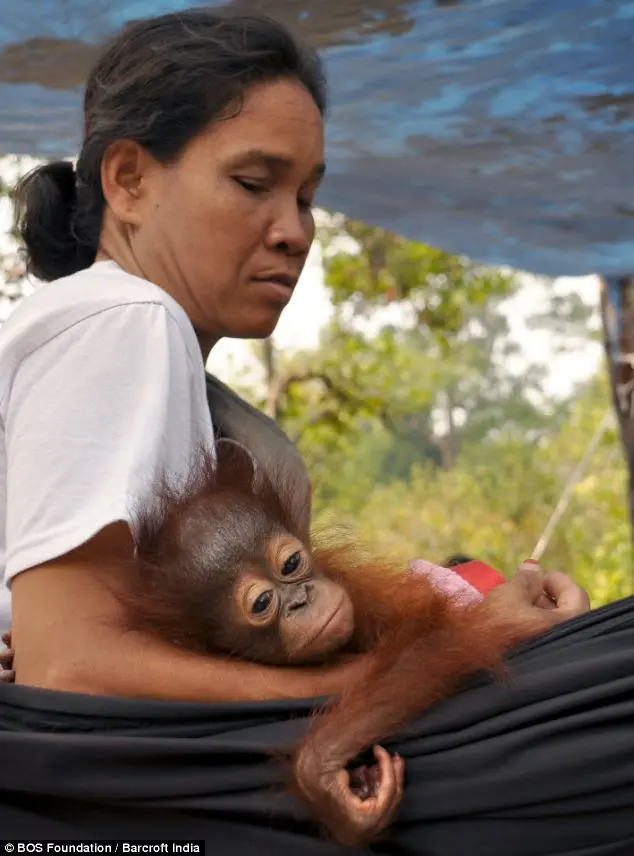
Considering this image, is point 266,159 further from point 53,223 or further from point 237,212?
point 53,223

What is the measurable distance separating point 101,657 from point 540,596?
2.03 feet

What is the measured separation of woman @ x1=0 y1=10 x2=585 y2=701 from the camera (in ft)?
4.24

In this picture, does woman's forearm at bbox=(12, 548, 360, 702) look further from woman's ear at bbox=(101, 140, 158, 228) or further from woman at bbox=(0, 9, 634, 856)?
woman's ear at bbox=(101, 140, 158, 228)

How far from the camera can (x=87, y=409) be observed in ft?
4.36

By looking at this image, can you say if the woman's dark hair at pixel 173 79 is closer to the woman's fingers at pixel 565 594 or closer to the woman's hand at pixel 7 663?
the woman's hand at pixel 7 663

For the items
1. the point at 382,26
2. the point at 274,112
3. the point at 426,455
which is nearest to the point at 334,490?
the point at 426,455

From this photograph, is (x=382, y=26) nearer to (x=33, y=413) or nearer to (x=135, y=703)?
(x=33, y=413)

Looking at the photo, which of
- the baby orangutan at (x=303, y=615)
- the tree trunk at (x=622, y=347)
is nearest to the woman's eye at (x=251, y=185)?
the baby orangutan at (x=303, y=615)

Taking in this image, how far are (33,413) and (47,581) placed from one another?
0.64ft

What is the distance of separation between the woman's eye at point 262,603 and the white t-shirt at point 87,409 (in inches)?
7.2

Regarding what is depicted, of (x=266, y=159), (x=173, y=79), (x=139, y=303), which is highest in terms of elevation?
(x=173, y=79)

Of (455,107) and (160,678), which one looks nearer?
(160,678)

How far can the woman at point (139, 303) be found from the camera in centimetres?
129

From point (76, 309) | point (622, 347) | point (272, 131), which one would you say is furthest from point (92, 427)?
point (622, 347)
